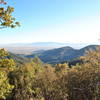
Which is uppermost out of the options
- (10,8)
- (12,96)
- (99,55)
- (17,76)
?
(10,8)

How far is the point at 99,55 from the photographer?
79.0 ft

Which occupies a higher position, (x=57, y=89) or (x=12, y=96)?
(x=57, y=89)

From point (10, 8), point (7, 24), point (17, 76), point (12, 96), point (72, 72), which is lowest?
point (12, 96)

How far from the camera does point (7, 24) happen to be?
450 inches

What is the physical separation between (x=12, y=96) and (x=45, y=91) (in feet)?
56.1

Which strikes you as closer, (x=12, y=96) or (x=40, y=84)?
(x=40, y=84)

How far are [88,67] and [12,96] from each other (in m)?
26.6

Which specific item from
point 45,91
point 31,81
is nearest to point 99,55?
point 45,91

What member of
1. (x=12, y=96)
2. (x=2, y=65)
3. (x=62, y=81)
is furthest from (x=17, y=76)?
(x=2, y=65)

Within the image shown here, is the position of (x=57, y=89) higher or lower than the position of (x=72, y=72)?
lower

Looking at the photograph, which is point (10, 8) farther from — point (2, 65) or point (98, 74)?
point (98, 74)

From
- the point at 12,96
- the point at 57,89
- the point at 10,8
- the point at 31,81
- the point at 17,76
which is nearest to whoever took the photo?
the point at 10,8

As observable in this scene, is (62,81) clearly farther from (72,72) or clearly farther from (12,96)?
(12,96)

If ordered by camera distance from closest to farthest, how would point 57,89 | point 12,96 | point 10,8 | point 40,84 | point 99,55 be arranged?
point 10,8 → point 99,55 → point 57,89 → point 40,84 → point 12,96
